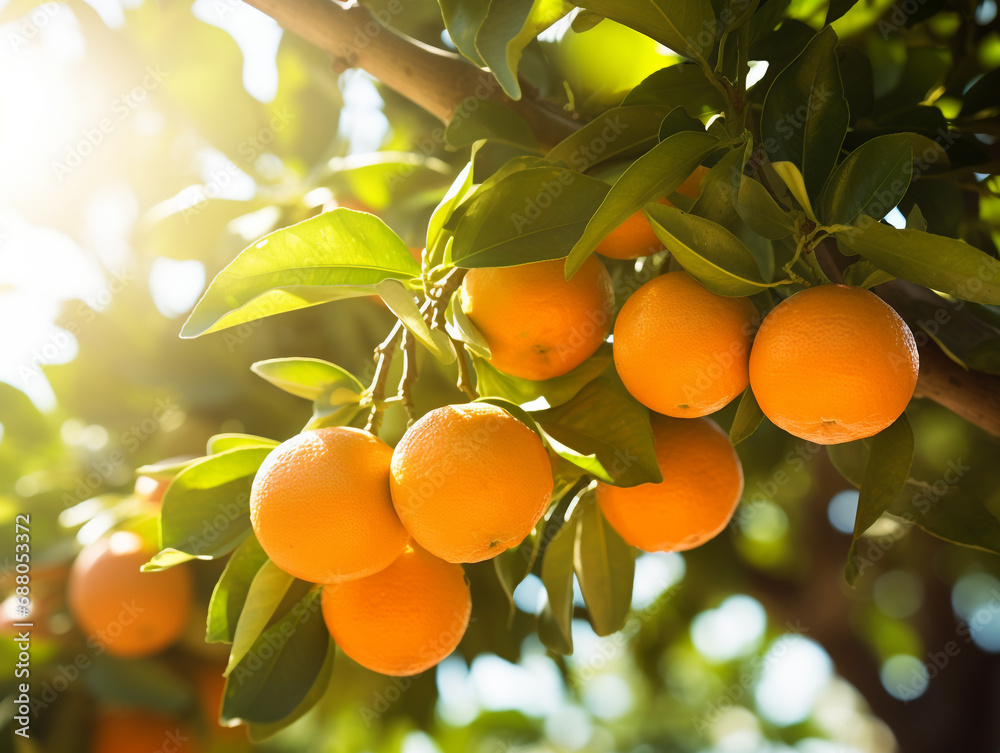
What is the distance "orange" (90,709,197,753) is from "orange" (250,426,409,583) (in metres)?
1.04

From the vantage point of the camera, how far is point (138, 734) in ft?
5.03

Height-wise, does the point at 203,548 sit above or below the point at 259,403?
above

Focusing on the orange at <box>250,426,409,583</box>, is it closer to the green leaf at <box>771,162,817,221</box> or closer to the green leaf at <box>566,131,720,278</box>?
the green leaf at <box>566,131,720,278</box>

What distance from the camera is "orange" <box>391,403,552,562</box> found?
0.74 meters

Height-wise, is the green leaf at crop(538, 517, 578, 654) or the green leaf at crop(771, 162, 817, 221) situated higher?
the green leaf at crop(771, 162, 817, 221)

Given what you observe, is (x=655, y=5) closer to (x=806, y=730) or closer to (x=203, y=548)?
(x=203, y=548)

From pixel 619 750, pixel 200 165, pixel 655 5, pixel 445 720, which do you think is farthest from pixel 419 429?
pixel 619 750

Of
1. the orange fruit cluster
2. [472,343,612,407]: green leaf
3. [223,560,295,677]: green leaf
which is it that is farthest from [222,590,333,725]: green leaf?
[472,343,612,407]: green leaf

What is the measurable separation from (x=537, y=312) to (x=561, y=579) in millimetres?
445

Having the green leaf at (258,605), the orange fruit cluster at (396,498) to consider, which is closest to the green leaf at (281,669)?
the green leaf at (258,605)

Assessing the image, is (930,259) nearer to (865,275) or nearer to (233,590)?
(865,275)

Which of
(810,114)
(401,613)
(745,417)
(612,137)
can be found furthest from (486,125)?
(401,613)

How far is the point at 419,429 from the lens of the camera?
789 mm

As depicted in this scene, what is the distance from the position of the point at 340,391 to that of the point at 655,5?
0.57 meters
